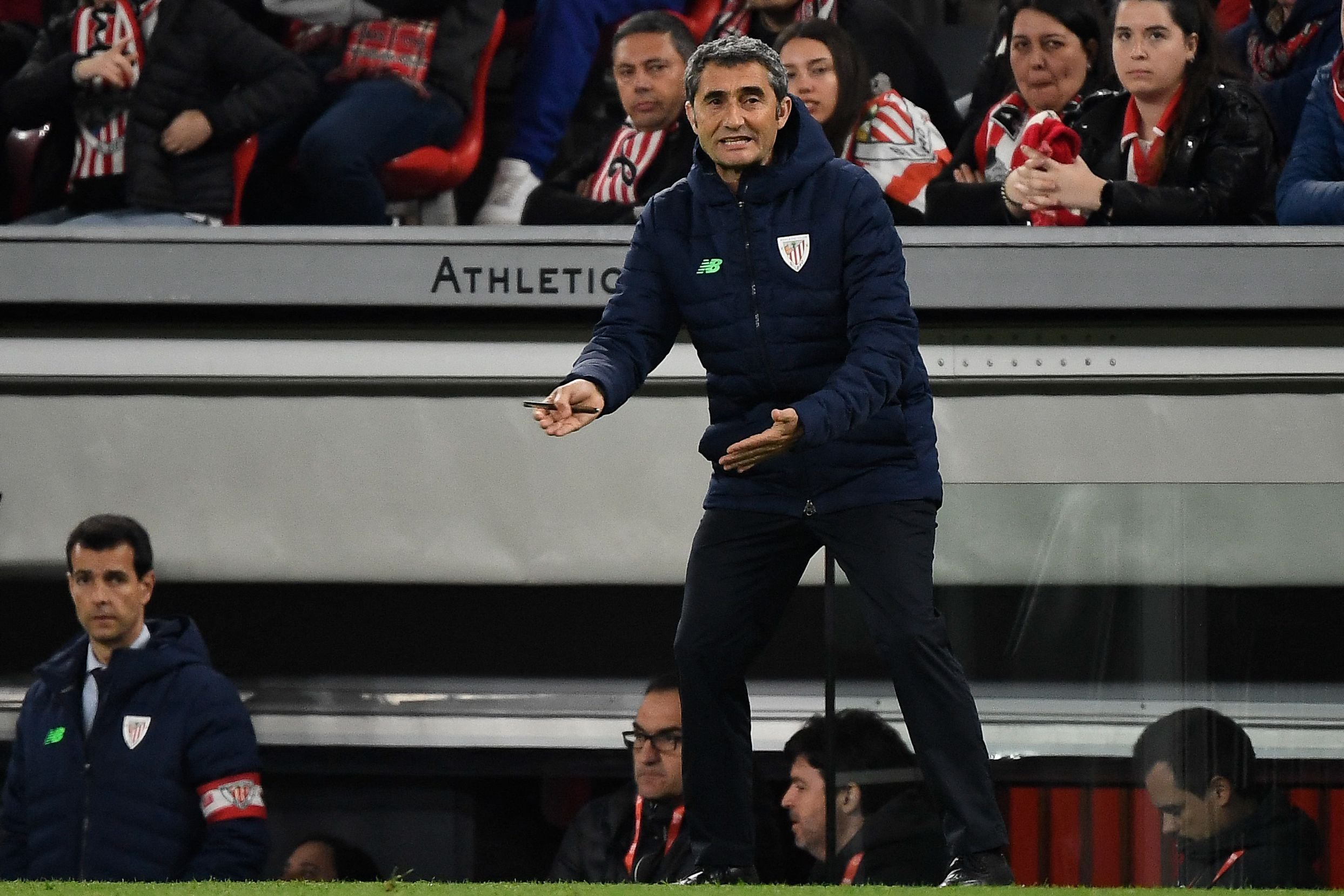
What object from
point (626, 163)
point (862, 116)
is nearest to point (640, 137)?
point (626, 163)

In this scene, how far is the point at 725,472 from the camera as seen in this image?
340 cm

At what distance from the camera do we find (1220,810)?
146 inches

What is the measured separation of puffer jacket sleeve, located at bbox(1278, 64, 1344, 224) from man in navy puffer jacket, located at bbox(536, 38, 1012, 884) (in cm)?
162

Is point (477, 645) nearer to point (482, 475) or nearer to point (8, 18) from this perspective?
point (482, 475)

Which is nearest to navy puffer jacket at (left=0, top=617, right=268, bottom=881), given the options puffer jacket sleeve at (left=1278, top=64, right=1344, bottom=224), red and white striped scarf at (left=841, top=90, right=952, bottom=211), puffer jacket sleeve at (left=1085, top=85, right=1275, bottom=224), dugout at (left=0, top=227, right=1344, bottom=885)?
dugout at (left=0, top=227, right=1344, bottom=885)

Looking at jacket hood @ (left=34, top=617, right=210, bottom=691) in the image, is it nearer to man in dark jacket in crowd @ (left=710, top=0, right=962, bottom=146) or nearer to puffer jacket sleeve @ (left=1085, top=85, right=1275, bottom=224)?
man in dark jacket in crowd @ (left=710, top=0, right=962, bottom=146)

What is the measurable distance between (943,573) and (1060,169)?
1.16 m

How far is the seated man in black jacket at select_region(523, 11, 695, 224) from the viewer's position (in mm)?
4977

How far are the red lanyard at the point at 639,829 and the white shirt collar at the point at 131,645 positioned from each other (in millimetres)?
1302

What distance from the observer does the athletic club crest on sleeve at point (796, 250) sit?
10.8ft

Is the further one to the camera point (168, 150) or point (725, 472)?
point (168, 150)

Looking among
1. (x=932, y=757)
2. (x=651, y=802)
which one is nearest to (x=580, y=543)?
(x=651, y=802)

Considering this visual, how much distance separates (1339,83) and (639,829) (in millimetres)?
2469

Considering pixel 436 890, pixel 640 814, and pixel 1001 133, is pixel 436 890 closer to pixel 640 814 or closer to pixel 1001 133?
pixel 640 814
